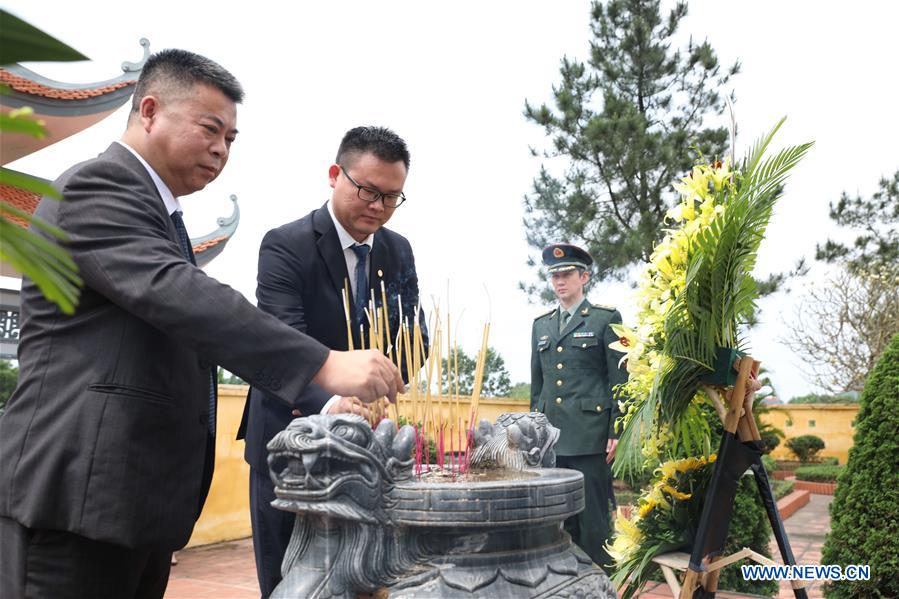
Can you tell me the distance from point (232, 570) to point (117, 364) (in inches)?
178

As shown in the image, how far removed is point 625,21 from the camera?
13.8m

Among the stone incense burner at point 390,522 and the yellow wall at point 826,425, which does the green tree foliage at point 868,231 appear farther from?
the stone incense burner at point 390,522

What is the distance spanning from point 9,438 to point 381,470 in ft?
2.56

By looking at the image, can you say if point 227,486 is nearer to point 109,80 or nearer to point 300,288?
point 109,80

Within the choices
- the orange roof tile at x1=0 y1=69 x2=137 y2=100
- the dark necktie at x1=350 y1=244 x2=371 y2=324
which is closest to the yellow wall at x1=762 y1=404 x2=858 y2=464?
the orange roof tile at x1=0 y1=69 x2=137 y2=100

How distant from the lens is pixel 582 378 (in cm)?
440

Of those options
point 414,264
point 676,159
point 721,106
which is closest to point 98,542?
point 414,264

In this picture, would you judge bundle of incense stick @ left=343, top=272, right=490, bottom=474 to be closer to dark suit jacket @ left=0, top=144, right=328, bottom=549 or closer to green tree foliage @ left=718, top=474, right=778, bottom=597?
dark suit jacket @ left=0, top=144, right=328, bottom=549

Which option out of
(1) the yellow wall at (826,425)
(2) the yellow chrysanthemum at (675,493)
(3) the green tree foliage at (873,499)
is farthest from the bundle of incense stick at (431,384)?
(1) the yellow wall at (826,425)

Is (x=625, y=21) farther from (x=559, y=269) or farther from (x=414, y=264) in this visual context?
(x=414, y=264)

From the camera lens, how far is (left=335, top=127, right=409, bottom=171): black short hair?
2.06m

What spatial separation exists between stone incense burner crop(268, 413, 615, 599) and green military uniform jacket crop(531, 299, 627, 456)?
2862mm

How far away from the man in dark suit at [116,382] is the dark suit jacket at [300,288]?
489 mm

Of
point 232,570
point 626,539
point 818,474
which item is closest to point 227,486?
point 232,570
